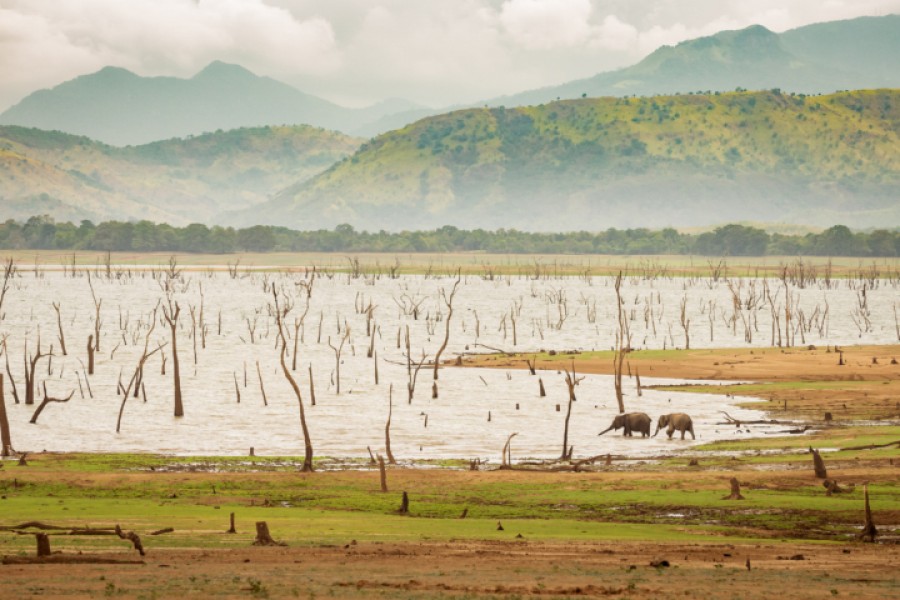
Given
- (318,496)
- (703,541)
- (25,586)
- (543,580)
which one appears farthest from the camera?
(318,496)

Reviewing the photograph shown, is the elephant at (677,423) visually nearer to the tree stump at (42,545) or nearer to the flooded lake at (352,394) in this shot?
the flooded lake at (352,394)

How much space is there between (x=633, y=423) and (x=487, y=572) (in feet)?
91.2

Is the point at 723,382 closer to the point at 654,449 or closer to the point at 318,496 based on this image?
the point at 654,449

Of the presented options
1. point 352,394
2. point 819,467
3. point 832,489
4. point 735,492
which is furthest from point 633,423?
point 352,394

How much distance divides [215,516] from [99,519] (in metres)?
2.63

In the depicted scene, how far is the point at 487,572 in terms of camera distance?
1877 cm

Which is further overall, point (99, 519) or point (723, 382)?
point (723, 382)

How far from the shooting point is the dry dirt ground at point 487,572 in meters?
16.7

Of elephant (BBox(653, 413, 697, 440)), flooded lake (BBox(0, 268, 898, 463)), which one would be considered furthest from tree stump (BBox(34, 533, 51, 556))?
elephant (BBox(653, 413, 697, 440))

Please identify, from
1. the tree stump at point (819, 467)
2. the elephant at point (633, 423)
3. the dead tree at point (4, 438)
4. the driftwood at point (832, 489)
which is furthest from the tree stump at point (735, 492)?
the dead tree at point (4, 438)

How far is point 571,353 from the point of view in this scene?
75.9 m

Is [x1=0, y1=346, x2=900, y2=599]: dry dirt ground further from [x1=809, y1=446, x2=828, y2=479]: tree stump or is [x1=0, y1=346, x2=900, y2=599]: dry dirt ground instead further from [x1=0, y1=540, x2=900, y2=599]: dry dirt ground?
[x1=809, y1=446, x2=828, y2=479]: tree stump

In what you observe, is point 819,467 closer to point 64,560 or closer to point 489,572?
point 489,572

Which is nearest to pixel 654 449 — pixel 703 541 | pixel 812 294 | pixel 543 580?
pixel 703 541
